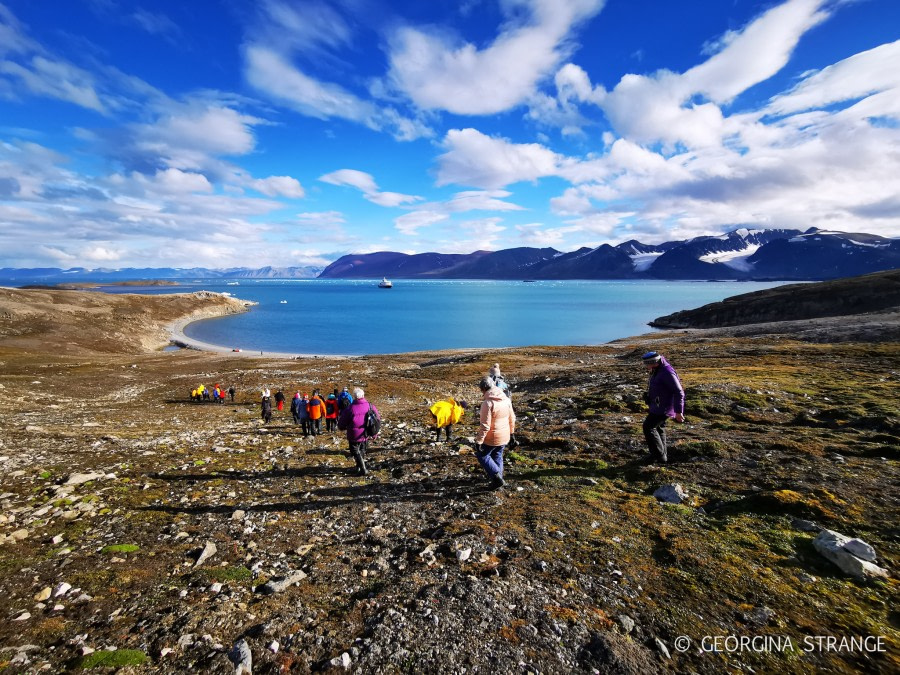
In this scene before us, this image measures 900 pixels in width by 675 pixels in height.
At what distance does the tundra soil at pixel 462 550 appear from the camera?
5.12 m

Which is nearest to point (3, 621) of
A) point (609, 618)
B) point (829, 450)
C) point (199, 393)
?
point (609, 618)

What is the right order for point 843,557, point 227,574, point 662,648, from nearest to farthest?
→ point 662,648 → point 843,557 → point 227,574

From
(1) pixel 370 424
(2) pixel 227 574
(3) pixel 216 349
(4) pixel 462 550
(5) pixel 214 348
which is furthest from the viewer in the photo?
(5) pixel 214 348

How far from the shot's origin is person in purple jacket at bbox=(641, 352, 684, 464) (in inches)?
419

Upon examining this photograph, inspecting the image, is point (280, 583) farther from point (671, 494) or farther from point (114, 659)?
point (671, 494)

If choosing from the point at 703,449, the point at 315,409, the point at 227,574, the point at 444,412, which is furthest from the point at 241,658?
the point at 315,409

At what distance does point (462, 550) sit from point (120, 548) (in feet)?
21.9

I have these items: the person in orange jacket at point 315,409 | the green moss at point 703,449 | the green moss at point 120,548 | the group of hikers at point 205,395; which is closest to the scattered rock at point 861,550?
the green moss at point 703,449

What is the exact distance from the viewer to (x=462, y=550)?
24.1ft

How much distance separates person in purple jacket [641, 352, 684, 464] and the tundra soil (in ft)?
2.36

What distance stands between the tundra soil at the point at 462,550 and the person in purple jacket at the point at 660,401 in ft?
2.36

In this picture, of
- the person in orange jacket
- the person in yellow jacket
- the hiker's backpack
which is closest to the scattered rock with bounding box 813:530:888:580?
the hiker's backpack

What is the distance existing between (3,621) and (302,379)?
40518 mm

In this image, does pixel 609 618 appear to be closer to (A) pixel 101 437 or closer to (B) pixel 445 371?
(A) pixel 101 437
